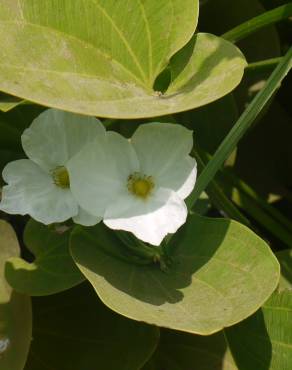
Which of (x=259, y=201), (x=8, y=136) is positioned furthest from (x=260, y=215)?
(x=8, y=136)

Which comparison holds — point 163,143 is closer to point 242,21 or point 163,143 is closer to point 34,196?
point 34,196

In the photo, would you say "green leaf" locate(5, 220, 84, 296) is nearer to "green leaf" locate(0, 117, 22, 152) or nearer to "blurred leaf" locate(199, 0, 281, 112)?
"green leaf" locate(0, 117, 22, 152)

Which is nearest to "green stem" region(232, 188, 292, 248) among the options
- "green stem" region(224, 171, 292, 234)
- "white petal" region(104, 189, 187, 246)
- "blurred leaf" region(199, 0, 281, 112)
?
"green stem" region(224, 171, 292, 234)

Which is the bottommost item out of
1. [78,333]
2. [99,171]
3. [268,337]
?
[78,333]

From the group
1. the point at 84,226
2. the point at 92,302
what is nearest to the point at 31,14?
the point at 84,226

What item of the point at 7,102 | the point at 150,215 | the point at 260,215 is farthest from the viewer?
the point at 260,215

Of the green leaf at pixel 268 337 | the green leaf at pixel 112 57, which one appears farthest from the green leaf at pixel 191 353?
the green leaf at pixel 112 57

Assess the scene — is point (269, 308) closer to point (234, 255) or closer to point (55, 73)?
point (234, 255)
